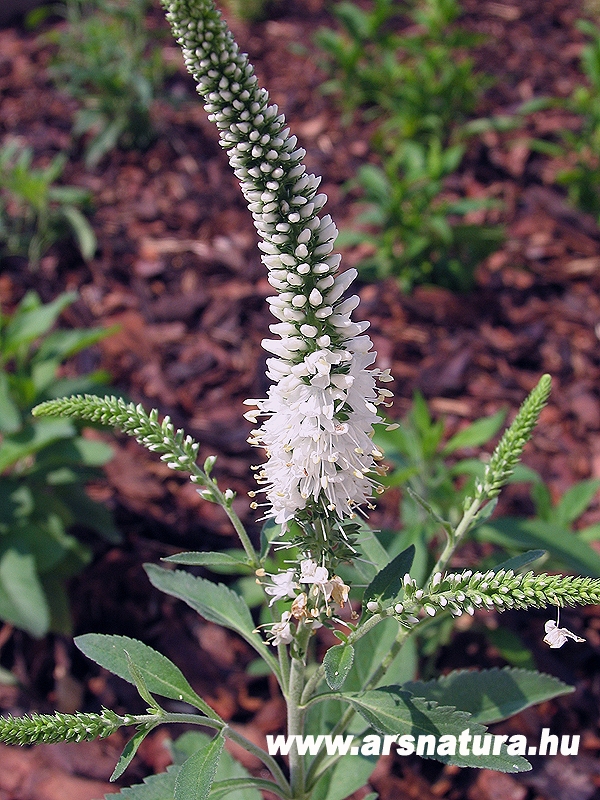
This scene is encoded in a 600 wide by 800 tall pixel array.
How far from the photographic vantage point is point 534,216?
5.52 m

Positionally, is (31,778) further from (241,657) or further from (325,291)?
(325,291)

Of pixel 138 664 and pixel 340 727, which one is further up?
pixel 138 664

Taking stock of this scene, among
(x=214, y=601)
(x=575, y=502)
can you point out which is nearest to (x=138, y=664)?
(x=214, y=601)

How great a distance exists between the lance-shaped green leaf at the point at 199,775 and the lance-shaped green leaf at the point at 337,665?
321mm

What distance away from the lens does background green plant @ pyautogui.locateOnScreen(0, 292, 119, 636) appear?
2.99 meters

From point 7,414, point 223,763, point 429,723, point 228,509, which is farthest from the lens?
point 7,414

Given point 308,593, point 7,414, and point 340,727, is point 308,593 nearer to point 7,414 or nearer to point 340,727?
point 340,727

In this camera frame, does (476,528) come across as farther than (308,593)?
Yes

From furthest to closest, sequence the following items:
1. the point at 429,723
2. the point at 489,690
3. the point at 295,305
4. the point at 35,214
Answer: the point at 35,214
the point at 489,690
the point at 429,723
the point at 295,305

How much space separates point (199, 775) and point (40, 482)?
6.75ft

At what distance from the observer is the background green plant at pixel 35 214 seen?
5.01 meters

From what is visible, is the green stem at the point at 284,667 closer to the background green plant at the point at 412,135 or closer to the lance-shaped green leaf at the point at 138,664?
the lance-shaped green leaf at the point at 138,664

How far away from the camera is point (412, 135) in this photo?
5.71 metres

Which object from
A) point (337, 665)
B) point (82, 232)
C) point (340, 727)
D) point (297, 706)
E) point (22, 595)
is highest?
point (82, 232)
